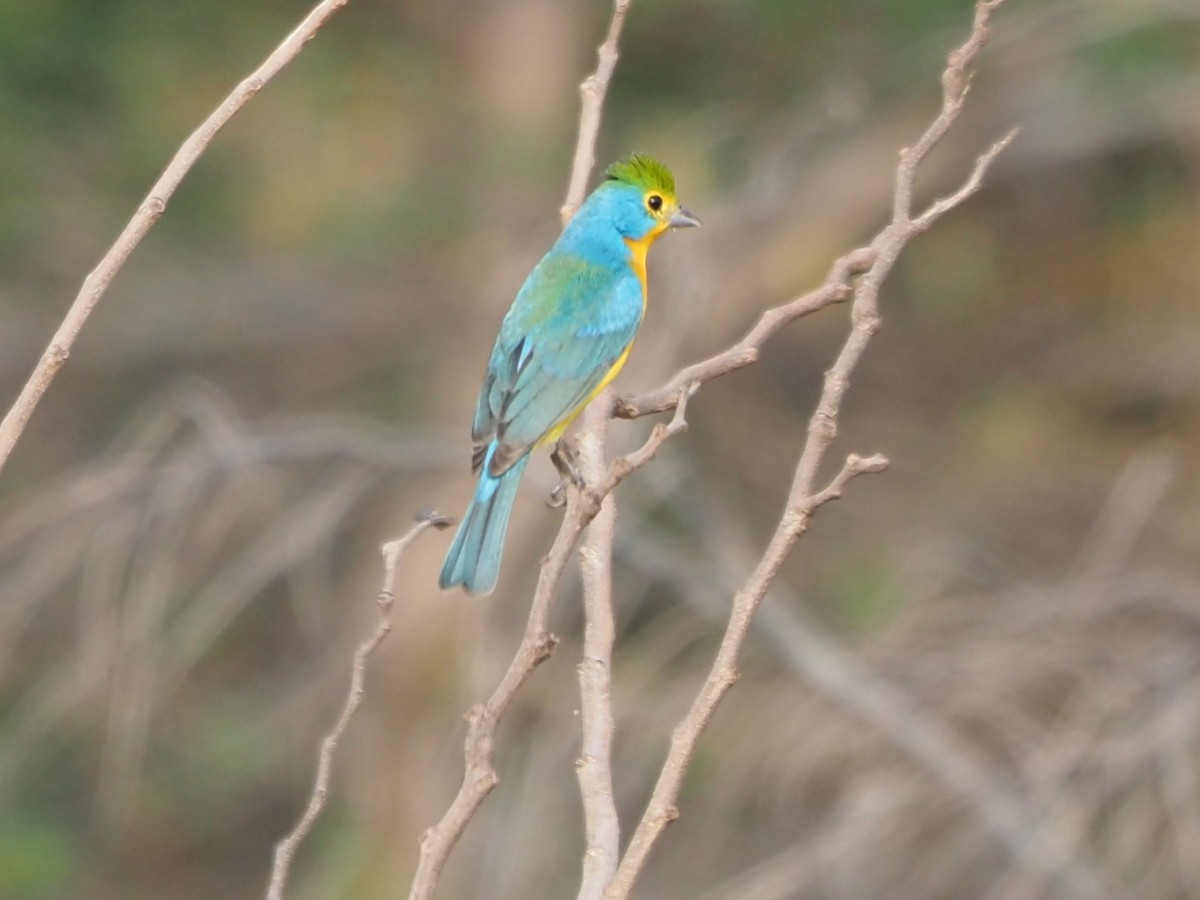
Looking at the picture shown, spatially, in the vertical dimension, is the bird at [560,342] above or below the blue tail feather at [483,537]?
above

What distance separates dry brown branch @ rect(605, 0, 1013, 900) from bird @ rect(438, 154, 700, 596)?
1079 mm

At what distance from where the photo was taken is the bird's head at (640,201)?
412 cm

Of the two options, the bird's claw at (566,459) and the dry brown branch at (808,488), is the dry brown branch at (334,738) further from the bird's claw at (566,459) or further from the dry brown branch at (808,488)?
the bird's claw at (566,459)

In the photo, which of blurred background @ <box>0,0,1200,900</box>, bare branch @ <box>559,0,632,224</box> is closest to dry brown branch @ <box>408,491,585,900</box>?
bare branch @ <box>559,0,632,224</box>

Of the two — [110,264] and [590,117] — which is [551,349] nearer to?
[590,117]

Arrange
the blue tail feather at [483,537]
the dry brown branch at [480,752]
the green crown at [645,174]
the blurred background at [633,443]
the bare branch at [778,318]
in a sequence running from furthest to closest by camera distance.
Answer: the blurred background at [633,443]
the green crown at [645,174]
the blue tail feather at [483,537]
the bare branch at [778,318]
the dry brown branch at [480,752]

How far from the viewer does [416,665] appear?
721 cm

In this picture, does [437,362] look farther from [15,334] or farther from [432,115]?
[15,334]

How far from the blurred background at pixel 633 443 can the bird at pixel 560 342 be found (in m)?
0.47

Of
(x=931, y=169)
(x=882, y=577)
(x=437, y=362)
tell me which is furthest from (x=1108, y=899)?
(x=437, y=362)

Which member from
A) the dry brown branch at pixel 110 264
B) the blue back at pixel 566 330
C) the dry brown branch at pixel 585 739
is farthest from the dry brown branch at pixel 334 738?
the blue back at pixel 566 330

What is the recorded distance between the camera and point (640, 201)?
163 inches

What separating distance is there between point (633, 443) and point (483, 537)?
1354 millimetres

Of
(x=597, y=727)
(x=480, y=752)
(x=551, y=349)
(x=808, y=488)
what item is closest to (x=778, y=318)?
(x=808, y=488)
